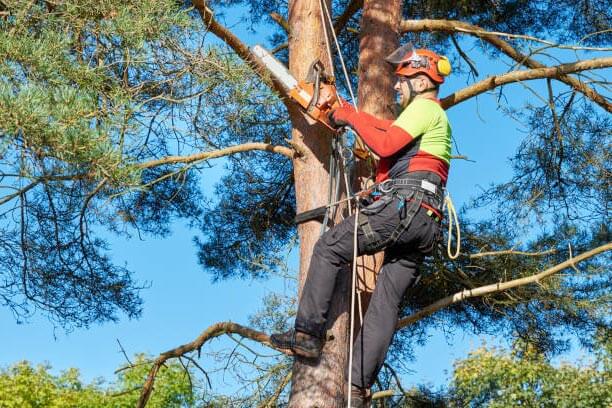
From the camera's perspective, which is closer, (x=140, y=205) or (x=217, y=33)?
(x=217, y=33)

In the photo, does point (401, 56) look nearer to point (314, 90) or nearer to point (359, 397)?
point (314, 90)

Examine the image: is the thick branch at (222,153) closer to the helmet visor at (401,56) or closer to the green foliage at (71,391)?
the helmet visor at (401,56)

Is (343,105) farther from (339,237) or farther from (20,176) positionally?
(20,176)

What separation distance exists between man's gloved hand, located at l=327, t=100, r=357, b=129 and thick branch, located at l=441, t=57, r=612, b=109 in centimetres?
136

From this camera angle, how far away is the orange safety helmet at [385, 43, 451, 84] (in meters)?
4.33

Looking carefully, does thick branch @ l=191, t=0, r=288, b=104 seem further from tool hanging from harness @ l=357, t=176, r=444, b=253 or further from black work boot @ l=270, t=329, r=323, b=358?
black work boot @ l=270, t=329, r=323, b=358

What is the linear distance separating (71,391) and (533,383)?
664 cm

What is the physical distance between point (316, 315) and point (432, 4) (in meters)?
4.22

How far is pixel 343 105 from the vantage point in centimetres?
444

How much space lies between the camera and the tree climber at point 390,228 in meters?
4.11

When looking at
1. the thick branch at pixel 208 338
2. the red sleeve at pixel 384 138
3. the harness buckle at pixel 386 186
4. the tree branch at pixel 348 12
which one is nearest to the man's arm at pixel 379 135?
the red sleeve at pixel 384 138

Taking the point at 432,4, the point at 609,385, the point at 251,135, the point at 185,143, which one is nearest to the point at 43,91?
the point at 185,143

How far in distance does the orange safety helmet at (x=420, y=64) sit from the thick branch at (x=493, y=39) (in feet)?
3.71

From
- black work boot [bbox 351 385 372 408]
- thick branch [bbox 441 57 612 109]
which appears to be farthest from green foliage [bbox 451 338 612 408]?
black work boot [bbox 351 385 372 408]
